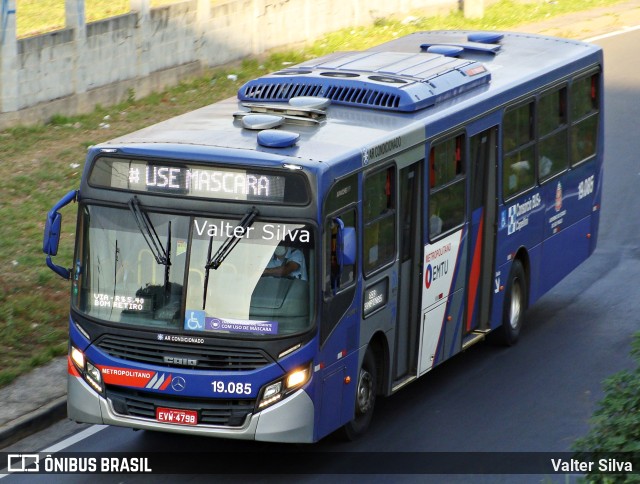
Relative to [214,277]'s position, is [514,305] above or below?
below

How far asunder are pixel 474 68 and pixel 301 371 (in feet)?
15.3

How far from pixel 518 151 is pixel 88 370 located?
5.57 metres

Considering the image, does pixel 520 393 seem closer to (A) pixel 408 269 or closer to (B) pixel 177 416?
(A) pixel 408 269

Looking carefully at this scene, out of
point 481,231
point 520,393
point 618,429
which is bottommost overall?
point 520,393

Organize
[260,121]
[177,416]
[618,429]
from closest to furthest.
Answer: [618,429] → [177,416] → [260,121]

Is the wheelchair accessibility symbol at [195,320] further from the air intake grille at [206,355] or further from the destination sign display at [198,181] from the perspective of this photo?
the destination sign display at [198,181]

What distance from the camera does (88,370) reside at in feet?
35.1

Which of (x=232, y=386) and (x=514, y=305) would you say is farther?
(x=514, y=305)

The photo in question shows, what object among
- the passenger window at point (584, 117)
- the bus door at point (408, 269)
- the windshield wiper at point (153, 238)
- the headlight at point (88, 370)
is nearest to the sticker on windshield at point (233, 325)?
the windshield wiper at point (153, 238)

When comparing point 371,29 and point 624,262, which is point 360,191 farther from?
point 371,29

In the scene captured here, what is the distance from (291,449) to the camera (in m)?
11.4

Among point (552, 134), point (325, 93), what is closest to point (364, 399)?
point (325, 93)

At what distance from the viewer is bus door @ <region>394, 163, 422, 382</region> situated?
1191 centimetres

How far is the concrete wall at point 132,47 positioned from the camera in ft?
64.2
